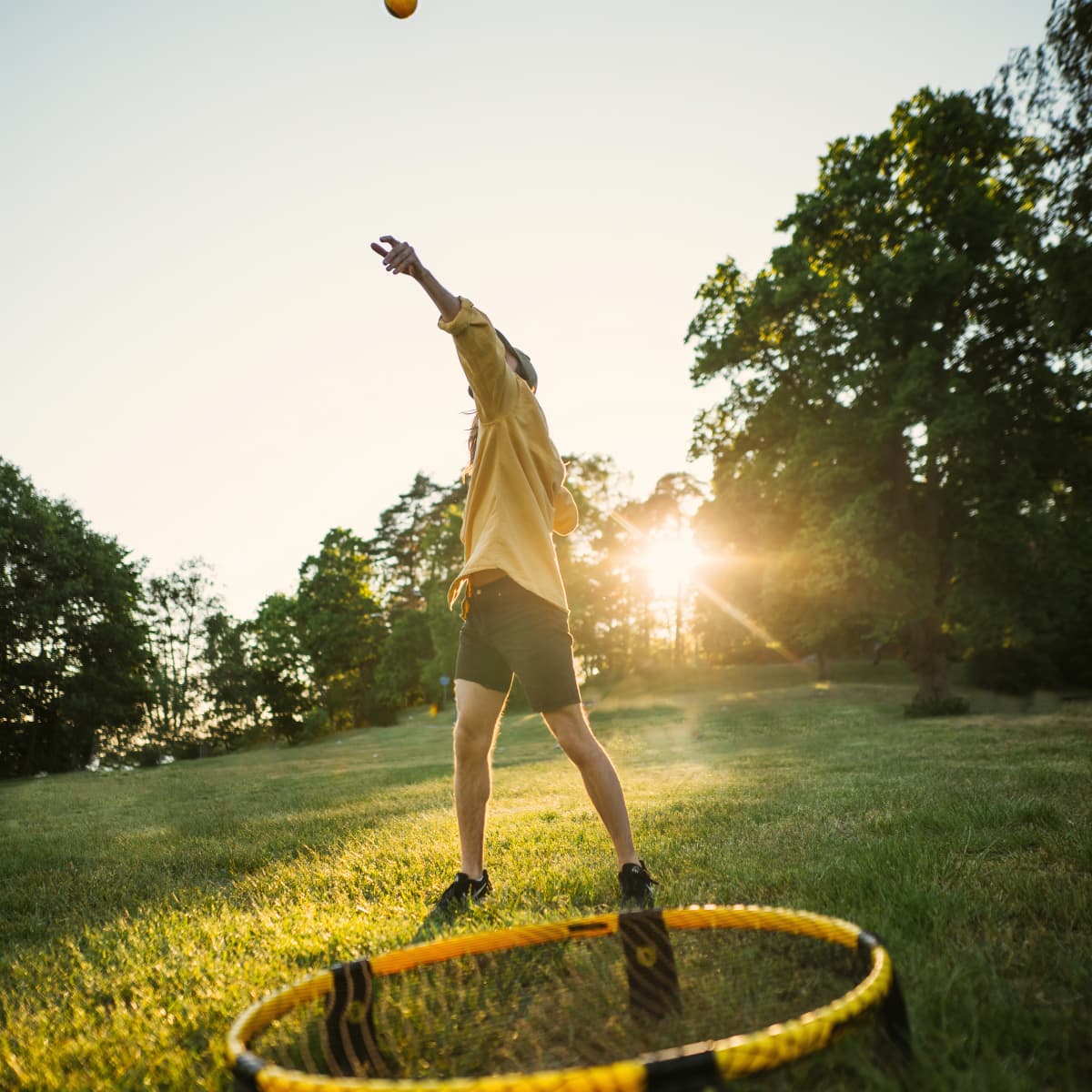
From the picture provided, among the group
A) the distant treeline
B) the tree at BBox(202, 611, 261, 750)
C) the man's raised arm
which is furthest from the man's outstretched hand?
the tree at BBox(202, 611, 261, 750)

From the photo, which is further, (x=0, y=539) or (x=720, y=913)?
(x=0, y=539)

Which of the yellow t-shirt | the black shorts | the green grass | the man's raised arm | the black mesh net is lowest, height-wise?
the green grass

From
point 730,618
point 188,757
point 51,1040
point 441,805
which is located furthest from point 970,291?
point 188,757

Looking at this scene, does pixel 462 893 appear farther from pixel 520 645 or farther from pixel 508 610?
pixel 508 610

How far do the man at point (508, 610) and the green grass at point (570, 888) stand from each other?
31 cm

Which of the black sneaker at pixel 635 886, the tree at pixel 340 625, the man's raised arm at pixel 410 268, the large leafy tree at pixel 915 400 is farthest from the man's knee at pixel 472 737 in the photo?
the tree at pixel 340 625

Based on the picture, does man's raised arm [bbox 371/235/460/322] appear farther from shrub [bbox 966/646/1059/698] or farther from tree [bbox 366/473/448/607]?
tree [bbox 366/473/448/607]

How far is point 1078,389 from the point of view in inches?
688

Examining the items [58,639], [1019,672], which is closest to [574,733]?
[1019,672]

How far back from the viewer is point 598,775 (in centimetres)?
339

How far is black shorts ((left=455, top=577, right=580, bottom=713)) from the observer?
11.3ft

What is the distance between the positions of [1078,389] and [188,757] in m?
40.3

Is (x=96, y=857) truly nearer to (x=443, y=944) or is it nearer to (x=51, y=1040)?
(x=51, y=1040)

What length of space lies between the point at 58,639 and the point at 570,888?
31.0 meters
